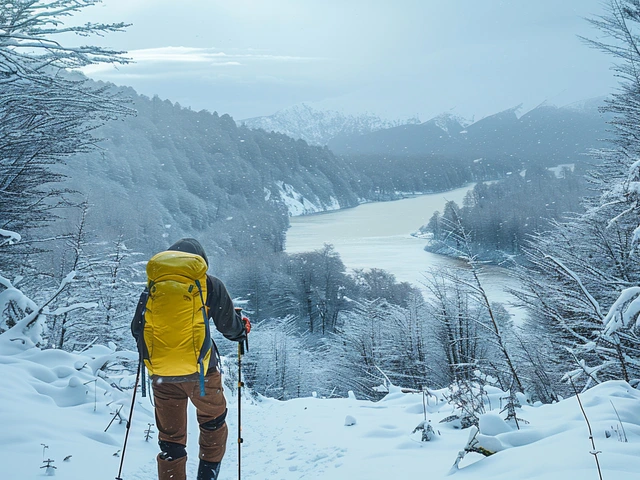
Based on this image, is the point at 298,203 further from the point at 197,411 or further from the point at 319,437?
the point at 197,411

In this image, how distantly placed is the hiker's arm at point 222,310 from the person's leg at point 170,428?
49 centimetres

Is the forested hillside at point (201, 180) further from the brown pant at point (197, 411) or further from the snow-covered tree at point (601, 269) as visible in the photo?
the brown pant at point (197, 411)

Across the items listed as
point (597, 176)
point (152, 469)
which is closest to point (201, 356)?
point (152, 469)

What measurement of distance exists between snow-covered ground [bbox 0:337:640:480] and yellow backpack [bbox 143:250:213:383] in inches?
43.1

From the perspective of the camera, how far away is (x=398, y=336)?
28.9m

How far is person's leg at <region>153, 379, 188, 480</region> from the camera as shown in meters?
3.08

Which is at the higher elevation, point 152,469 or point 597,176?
point 597,176

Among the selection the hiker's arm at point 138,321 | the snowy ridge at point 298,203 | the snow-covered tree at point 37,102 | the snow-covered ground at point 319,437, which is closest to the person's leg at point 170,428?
the hiker's arm at point 138,321

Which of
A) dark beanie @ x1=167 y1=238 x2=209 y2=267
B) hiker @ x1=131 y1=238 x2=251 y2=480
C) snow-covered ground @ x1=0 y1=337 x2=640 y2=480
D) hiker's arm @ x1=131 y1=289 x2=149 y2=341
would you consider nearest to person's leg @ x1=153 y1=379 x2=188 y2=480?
hiker @ x1=131 y1=238 x2=251 y2=480

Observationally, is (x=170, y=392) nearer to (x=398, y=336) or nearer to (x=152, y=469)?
(x=152, y=469)

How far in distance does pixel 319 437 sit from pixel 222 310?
242 centimetres

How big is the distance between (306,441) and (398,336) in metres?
24.9

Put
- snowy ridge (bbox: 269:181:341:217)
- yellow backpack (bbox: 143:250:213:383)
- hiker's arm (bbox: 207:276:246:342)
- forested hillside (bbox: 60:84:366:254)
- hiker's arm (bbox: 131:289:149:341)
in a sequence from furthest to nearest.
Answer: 1. snowy ridge (bbox: 269:181:341:217)
2. forested hillside (bbox: 60:84:366:254)
3. hiker's arm (bbox: 207:276:246:342)
4. hiker's arm (bbox: 131:289:149:341)
5. yellow backpack (bbox: 143:250:213:383)

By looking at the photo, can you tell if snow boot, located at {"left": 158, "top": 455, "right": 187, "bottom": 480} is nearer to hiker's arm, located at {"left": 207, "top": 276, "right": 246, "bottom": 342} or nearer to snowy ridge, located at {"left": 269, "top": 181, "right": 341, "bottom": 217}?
hiker's arm, located at {"left": 207, "top": 276, "right": 246, "bottom": 342}
